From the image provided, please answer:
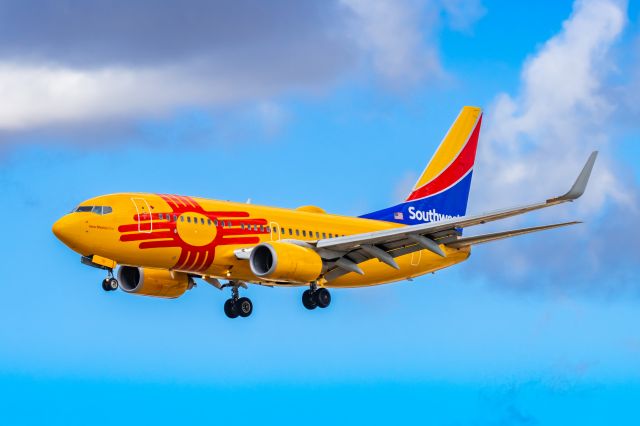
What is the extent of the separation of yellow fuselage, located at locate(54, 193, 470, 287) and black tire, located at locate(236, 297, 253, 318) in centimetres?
265

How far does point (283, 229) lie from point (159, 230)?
23.9 ft

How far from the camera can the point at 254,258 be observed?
61281mm

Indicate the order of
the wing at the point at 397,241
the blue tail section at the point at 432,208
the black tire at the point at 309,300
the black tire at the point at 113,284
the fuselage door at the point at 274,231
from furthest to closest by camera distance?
the blue tail section at the point at 432,208
the fuselage door at the point at 274,231
the black tire at the point at 309,300
the wing at the point at 397,241
the black tire at the point at 113,284

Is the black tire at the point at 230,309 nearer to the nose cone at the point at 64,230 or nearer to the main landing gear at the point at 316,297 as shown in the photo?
the main landing gear at the point at 316,297

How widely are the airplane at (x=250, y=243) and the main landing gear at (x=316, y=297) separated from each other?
5 centimetres

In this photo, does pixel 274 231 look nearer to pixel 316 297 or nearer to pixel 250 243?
pixel 250 243

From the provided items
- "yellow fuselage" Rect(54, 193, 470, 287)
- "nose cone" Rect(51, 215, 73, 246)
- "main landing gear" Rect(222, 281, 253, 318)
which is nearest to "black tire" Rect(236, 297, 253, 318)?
"main landing gear" Rect(222, 281, 253, 318)

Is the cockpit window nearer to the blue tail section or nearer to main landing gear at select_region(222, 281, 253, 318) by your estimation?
main landing gear at select_region(222, 281, 253, 318)

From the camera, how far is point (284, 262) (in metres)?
60.7

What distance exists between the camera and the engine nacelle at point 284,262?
6061cm

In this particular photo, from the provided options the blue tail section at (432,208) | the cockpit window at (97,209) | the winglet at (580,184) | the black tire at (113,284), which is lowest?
the black tire at (113,284)

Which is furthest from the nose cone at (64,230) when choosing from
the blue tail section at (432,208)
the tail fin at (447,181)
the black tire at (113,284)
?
the tail fin at (447,181)

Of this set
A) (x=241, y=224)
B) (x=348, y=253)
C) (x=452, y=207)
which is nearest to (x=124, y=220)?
(x=241, y=224)

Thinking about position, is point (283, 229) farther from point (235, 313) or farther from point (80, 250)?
point (80, 250)
